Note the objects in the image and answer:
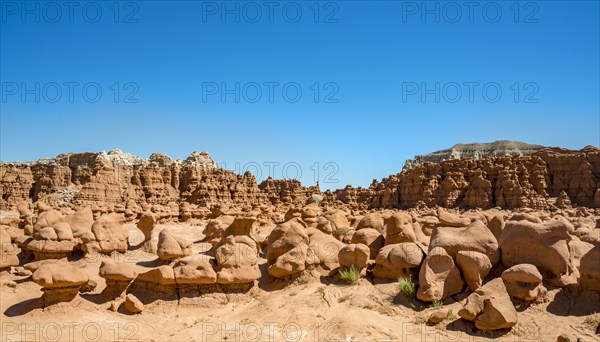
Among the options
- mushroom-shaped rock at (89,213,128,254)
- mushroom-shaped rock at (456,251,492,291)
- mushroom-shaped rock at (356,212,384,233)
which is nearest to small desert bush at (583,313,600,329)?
mushroom-shaped rock at (456,251,492,291)

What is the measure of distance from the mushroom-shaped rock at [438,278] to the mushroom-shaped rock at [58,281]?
6.87 meters

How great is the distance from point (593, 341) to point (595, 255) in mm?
1998

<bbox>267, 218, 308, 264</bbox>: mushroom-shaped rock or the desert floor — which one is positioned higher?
<bbox>267, 218, 308, 264</bbox>: mushroom-shaped rock

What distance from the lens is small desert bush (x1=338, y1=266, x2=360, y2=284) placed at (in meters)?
9.81

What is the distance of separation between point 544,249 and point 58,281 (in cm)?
958

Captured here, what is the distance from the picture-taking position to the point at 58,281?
8.37m

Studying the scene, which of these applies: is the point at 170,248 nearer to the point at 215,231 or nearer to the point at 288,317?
the point at 288,317

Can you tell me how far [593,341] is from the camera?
6.65 metres

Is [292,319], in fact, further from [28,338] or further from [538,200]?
[538,200]

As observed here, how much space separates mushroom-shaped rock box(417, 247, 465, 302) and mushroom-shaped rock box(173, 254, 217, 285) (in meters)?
4.53

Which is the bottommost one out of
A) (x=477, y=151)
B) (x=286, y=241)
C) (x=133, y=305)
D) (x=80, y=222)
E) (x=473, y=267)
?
(x=133, y=305)

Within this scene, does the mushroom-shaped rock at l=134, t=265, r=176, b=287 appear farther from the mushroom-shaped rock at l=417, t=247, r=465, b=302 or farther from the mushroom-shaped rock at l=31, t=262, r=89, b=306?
the mushroom-shaped rock at l=417, t=247, r=465, b=302

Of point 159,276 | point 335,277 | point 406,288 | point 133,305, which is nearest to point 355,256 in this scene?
point 335,277

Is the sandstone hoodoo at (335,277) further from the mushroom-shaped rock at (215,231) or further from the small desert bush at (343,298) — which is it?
the mushroom-shaped rock at (215,231)
